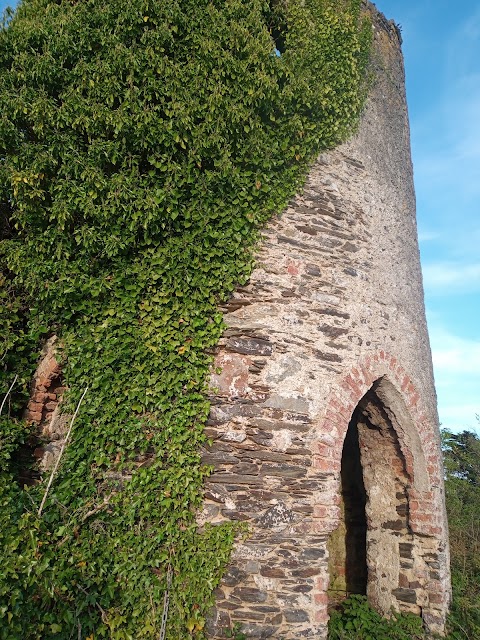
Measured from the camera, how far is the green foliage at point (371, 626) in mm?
5184

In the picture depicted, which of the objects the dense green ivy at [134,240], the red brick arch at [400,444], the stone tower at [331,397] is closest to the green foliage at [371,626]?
the stone tower at [331,397]

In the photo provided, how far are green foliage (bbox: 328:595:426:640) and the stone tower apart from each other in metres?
0.13

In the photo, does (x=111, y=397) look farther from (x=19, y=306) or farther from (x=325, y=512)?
→ (x=325, y=512)

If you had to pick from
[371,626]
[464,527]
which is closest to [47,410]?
[371,626]

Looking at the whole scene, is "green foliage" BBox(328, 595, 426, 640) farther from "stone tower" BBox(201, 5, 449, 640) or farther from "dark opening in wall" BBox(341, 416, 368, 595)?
"dark opening in wall" BBox(341, 416, 368, 595)

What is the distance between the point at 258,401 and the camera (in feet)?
14.5

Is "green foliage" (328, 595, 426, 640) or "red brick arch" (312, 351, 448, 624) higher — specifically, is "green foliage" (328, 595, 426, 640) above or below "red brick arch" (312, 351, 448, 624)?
below

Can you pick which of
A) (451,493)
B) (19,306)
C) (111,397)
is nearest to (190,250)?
(111,397)

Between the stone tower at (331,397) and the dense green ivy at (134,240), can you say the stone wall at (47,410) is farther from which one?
the stone tower at (331,397)

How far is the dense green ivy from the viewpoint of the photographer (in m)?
4.01

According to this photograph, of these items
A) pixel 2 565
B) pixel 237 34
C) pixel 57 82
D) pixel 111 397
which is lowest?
pixel 2 565

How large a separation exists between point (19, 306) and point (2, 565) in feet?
7.87

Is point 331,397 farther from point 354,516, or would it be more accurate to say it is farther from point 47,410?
point 354,516

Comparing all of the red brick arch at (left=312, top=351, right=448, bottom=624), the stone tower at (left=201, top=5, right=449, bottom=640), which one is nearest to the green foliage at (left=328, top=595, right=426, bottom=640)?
the stone tower at (left=201, top=5, right=449, bottom=640)
